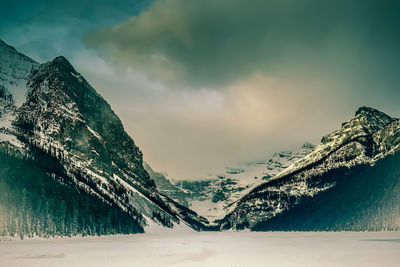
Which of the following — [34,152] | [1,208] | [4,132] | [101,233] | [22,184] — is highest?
[4,132]

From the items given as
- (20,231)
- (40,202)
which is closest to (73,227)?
(40,202)

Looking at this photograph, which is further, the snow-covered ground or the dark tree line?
the dark tree line

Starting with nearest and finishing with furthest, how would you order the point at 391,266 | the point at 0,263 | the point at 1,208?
the point at 391,266
the point at 0,263
the point at 1,208

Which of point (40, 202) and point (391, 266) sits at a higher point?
point (40, 202)

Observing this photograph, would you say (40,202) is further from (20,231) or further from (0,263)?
(0,263)

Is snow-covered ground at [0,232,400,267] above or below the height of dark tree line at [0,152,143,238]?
below

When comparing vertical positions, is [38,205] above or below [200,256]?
above

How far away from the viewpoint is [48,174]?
176 metres

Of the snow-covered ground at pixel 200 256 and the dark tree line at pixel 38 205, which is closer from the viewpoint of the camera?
the snow-covered ground at pixel 200 256

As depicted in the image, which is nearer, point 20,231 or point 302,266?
point 302,266

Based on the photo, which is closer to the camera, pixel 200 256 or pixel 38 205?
pixel 200 256

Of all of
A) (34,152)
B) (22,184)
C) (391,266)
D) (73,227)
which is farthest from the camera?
(34,152)

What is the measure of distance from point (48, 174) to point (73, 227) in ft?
101

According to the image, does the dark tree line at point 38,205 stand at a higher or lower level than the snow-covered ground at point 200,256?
higher
